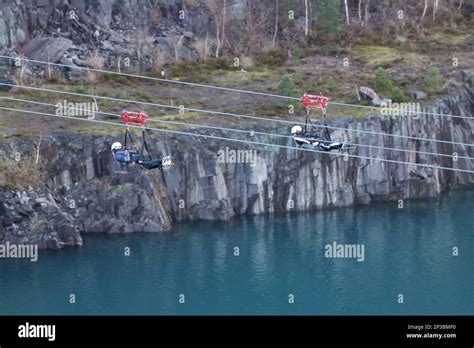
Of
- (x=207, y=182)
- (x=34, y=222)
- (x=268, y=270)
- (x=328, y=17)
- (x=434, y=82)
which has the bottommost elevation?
(x=268, y=270)

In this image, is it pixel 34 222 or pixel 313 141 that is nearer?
pixel 313 141

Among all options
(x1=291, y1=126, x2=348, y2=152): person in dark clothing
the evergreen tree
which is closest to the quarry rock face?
the evergreen tree

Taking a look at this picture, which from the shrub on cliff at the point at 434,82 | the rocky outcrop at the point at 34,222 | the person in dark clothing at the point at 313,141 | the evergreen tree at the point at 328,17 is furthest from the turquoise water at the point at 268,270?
→ the evergreen tree at the point at 328,17

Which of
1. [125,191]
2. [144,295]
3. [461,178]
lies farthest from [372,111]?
[144,295]

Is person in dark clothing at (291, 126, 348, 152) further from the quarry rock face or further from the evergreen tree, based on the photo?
the evergreen tree

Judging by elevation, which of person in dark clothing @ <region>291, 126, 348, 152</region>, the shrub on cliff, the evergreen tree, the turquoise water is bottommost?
the turquoise water

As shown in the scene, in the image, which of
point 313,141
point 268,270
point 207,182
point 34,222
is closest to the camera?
point 313,141

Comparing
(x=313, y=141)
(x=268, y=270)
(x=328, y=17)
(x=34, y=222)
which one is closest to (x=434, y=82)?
(x=328, y=17)

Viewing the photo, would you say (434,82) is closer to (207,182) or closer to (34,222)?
(207,182)
